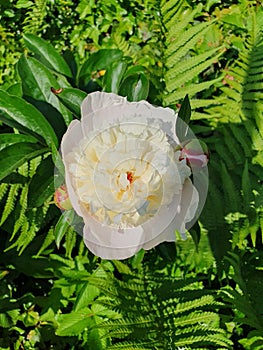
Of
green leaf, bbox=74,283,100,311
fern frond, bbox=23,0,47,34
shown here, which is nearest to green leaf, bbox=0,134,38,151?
green leaf, bbox=74,283,100,311

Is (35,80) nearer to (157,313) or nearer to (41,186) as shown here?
(41,186)

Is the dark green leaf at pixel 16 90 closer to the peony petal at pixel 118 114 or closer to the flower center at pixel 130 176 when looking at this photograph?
the peony petal at pixel 118 114

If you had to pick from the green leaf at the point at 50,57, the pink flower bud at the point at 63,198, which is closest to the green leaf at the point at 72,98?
the pink flower bud at the point at 63,198

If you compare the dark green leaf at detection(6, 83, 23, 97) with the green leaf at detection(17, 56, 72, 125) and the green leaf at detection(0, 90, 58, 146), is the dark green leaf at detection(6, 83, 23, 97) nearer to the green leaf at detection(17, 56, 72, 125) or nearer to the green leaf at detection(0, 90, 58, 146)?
the green leaf at detection(17, 56, 72, 125)

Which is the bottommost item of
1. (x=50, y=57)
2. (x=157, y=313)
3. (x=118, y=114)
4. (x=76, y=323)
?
(x=76, y=323)

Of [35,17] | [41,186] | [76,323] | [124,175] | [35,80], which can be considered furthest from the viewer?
[35,17]

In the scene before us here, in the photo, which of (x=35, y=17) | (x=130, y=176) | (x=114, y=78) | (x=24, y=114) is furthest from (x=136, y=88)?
(x=35, y=17)
